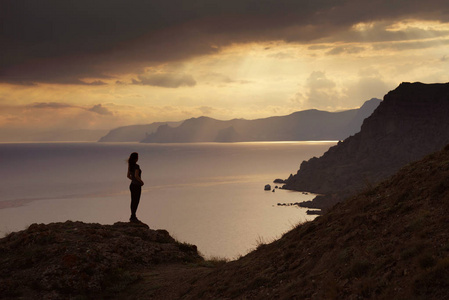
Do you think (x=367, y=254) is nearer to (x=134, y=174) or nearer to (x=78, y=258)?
(x=78, y=258)

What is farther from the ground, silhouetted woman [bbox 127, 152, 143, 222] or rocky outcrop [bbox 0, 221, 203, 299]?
silhouetted woman [bbox 127, 152, 143, 222]

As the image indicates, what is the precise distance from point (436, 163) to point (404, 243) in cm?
475

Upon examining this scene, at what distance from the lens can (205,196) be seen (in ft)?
578

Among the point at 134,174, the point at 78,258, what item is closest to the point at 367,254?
the point at 78,258

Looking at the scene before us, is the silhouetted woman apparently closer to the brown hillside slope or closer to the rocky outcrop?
the rocky outcrop

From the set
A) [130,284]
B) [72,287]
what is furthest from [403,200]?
[72,287]

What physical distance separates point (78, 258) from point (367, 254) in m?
10.3

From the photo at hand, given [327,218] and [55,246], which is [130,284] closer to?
[55,246]

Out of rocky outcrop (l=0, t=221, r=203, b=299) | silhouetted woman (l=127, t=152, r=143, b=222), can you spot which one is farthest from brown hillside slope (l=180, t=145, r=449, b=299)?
silhouetted woman (l=127, t=152, r=143, b=222)

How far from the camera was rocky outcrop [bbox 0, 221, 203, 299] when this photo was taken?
1237cm

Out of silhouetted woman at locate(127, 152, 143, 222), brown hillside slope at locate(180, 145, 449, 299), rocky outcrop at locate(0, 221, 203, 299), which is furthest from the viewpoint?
silhouetted woman at locate(127, 152, 143, 222)

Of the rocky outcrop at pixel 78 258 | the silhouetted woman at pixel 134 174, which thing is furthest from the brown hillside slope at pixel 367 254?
the silhouetted woman at pixel 134 174

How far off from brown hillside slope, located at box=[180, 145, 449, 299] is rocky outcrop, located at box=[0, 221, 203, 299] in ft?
12.7

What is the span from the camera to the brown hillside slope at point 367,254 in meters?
6.84
